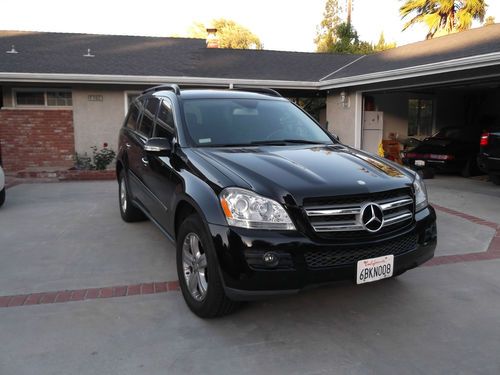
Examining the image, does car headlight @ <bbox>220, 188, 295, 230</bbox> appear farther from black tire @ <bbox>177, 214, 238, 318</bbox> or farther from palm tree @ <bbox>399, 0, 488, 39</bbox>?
palm tree @ <bbox>399, 0, 488, 39</bbox>

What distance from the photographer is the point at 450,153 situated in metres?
12.1

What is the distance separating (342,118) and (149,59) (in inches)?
254

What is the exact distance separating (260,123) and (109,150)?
351 inches

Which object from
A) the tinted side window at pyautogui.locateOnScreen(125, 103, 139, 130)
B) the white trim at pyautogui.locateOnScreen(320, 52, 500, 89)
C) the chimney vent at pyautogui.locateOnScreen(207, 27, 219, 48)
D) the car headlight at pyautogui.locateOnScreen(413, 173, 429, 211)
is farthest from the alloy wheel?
the chimney vent at pyautogui.locateOnScreen(207, 27, 219, 48)

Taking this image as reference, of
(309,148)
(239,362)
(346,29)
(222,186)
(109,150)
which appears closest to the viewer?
(239,362)

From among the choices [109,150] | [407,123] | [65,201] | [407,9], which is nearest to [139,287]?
[65,201]

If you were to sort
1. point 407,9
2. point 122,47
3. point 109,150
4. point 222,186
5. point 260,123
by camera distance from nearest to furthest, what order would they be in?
point 222,186
point 260,123
point 109,150
point 122,47
point 407,9

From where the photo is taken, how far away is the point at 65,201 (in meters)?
8.20

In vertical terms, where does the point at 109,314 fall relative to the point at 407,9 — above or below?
below

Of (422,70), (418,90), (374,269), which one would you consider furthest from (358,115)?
(374,269)

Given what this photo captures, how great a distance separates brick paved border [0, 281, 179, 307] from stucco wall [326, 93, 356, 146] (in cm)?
1035

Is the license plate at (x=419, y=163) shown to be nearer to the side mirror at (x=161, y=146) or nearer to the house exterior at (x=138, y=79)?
the house exterior at (x=138, y=79)

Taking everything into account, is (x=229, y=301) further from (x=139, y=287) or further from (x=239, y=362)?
(x=139, y=287)

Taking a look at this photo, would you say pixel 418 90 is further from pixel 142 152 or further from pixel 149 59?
pixel 142 152
